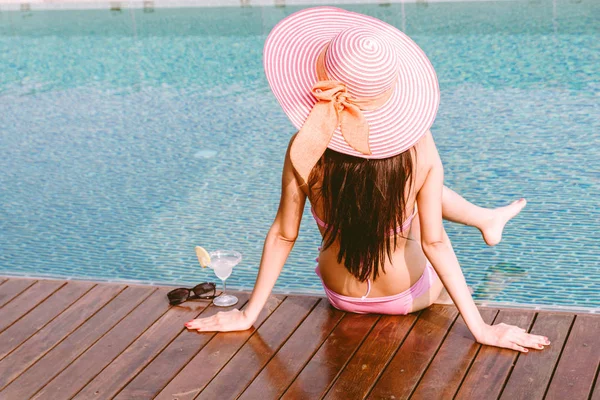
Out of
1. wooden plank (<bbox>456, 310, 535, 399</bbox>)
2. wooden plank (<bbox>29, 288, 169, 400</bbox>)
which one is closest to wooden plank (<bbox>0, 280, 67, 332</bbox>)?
wooden plank (<bbox>29, 288, 169, 400</bbox>)

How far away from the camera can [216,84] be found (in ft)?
29.8

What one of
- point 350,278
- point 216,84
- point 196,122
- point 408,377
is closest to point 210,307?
point 350,278

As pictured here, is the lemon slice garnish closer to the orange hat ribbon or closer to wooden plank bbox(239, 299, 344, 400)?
wooden plank bbox(239, 299, 344, 400)

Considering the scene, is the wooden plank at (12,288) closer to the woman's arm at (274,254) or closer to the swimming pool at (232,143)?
the swimming pool at (232,143)

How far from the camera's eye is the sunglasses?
146 inches

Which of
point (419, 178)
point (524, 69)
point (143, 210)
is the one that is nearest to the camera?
point (419, 178)

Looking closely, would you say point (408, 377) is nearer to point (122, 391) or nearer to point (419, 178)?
point (419, 178)

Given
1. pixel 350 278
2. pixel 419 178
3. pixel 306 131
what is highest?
pixel 306 131

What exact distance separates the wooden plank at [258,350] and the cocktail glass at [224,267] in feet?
0.80

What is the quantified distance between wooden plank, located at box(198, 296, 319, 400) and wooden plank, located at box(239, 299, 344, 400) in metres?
0.03

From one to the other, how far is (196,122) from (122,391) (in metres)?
5.06

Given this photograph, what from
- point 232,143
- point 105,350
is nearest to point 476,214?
point 105,350

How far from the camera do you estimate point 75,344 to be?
11.1 feet

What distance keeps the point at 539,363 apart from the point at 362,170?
962mm
